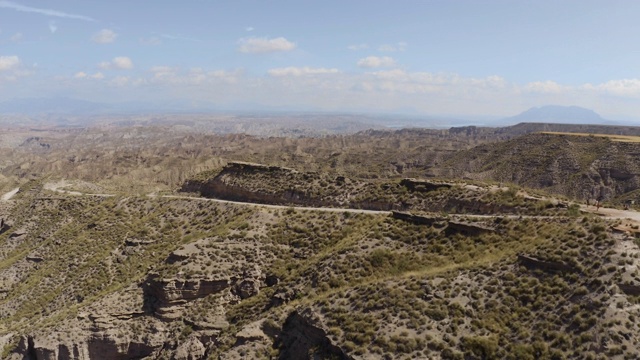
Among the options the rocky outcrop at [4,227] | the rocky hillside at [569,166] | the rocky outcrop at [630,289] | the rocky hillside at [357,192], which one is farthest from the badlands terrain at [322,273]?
the rocky hillside at [569,166]

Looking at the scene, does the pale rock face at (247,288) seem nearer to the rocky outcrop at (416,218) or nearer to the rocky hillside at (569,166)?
the rocky outcrop at (416,218)

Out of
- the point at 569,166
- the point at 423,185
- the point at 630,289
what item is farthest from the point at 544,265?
the point at 569,166

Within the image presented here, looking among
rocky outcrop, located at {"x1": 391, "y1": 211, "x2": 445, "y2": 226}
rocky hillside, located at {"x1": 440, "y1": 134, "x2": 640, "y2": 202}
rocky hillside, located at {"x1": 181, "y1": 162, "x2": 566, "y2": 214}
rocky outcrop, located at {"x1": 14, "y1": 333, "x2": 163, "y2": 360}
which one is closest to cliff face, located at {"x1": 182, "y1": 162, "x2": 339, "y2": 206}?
rocky hillside, located at {"x1": 181, "y1": 162, "x2": 566, "y2": 214}

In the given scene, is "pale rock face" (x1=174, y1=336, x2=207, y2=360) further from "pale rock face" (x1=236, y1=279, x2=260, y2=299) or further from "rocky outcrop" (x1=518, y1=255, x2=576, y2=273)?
"rocky outcrop" (x1=518, y1=255, x2=576, y2=273)

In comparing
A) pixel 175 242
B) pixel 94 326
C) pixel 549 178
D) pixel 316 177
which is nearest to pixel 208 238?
pixel 175 242

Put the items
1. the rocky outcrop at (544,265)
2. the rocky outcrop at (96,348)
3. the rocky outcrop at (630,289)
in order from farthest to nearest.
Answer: the rocky outcrop at (96,348), the rocky outcrop at (544,265), the rocky outcrop at (630,289)
